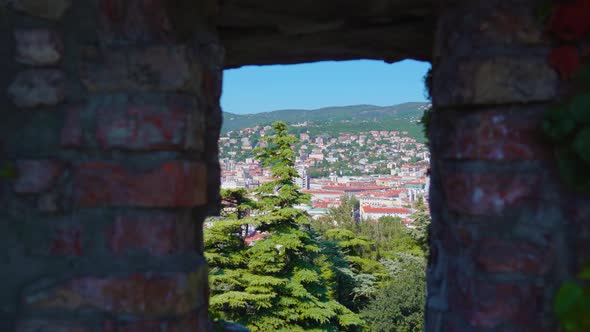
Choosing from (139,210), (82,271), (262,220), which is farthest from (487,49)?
(262,220)

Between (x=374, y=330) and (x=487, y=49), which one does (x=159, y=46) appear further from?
(x=374, y=330)

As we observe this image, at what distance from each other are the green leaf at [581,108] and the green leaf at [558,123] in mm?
11

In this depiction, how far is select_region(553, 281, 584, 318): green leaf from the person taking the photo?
2.68 ft

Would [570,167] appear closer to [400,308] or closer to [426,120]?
[426,120]

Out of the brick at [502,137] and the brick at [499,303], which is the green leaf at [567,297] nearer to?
the brick at [499,303]

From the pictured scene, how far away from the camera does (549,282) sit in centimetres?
91

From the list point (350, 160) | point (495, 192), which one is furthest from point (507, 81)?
point (350, 160)

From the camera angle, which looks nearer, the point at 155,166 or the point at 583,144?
the point at 583,144

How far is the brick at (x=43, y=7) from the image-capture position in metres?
1.03

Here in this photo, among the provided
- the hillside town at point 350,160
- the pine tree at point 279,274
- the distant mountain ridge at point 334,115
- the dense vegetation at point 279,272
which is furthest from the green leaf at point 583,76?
the distant mountain ridge at point 334,115

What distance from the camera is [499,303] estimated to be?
0.92 m

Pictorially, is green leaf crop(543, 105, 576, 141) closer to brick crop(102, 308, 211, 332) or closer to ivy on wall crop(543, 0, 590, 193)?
ivy on wall crop(543, 0, 590, 193)

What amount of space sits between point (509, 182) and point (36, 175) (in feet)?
3.11

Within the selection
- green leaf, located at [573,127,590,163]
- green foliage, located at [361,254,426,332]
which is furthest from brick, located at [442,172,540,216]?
green foliage, located at [361,254,426,332]
